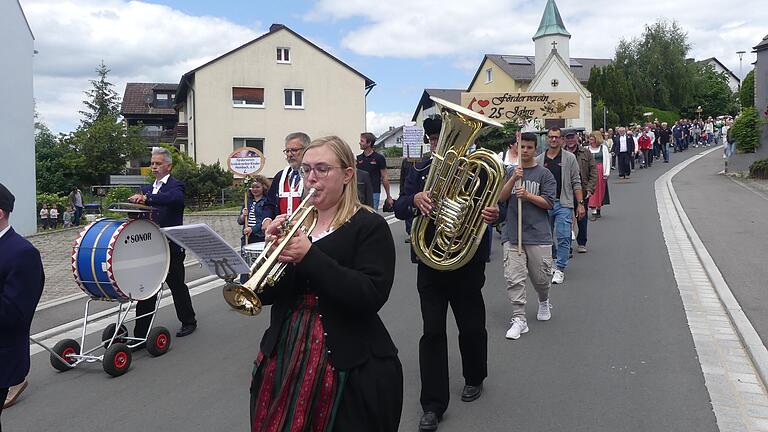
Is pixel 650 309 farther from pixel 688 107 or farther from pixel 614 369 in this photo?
pixel 688 107

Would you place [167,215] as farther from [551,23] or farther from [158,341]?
[551,23]

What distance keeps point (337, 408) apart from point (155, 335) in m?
4.29

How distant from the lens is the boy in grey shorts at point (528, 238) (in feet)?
21.3

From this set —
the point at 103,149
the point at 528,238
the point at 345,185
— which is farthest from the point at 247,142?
the point at 345,185

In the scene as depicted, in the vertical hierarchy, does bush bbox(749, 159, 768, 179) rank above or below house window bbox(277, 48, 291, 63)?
below

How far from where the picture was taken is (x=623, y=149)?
2562 cm

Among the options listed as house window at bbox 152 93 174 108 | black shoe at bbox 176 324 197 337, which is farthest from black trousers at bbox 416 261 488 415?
house window at bbox 152 93 174 108

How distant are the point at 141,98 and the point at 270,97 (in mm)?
35726

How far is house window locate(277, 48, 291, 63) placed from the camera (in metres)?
43.3

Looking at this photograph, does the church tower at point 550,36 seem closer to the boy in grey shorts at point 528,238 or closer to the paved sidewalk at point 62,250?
the paved sidewalk at point 62,250

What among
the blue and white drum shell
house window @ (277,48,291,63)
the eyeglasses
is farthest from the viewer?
house window @ (277,48,291,63)

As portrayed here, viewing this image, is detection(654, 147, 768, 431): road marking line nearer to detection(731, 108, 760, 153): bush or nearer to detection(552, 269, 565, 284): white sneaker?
detection(552, 269, 565, 284): white sneaker

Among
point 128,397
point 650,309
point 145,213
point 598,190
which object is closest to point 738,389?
point 650,309

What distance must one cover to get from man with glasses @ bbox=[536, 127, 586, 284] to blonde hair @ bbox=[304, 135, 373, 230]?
238 inches
